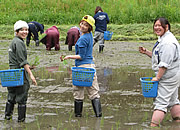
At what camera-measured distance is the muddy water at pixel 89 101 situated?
573cm

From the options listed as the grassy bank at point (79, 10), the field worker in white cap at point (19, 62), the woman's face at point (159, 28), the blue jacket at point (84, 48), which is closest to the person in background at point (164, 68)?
the woman's face at point (159, 28)

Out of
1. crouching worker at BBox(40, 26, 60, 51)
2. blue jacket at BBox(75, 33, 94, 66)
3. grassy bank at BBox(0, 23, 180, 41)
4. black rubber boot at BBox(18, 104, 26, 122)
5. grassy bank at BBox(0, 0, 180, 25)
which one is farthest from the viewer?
grassy bank at BBox(0, 0, 180, 25)

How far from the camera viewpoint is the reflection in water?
18.7ft

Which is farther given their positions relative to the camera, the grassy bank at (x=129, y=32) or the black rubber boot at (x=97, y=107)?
the grassy bank at (x=129, y=32)

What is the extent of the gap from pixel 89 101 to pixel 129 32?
502 inches

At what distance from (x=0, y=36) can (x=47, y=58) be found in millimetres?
7228

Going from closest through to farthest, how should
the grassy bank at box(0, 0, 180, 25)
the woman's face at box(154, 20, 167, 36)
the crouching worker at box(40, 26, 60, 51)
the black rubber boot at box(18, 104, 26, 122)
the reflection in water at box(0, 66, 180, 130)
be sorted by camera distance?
the woman's face at box(154, 20, 167, 36) → the reflection in water at box(0, 66, 180, 130) → the black rubber boot at box(18, 104, 26, 122) → the crouching worker at box(40, 26, 60, 51) → the grassy bank at box(0, 0, 180, 25)

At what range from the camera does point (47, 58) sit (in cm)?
1289

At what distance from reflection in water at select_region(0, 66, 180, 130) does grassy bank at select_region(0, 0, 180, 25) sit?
11.7 metres

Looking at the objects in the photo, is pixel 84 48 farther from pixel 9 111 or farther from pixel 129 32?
pixel 129 32

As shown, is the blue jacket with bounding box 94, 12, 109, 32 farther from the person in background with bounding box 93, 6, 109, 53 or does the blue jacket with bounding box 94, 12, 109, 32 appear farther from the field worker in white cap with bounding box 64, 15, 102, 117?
the field worker in white cap with bounding box 64, 15, 102, 117

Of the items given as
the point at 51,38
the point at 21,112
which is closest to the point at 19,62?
the point at 21,112

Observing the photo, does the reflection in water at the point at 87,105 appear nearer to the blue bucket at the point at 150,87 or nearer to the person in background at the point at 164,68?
the person in background at the point at 164,68

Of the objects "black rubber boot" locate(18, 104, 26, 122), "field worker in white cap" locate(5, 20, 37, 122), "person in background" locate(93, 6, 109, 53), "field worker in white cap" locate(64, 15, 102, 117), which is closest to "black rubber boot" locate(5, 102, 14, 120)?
"field worker in white cap" locate(5, 20, 37, 122)
